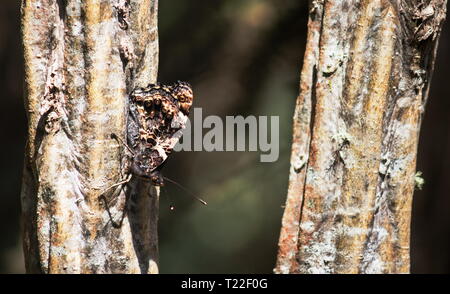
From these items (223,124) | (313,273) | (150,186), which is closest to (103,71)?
(150,186)

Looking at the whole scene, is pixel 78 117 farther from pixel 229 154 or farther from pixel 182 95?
pixel 229 154

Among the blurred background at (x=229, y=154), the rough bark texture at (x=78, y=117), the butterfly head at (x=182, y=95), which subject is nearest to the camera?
the rough bark texture at (x=78, y=117)

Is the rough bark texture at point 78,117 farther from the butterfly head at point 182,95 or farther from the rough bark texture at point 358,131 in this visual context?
the rough bark texture at point 358,131

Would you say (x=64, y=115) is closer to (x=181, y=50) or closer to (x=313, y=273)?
(x=313, y=273)

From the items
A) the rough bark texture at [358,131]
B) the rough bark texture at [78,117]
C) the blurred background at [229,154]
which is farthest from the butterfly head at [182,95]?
the blurred background at [229,154]

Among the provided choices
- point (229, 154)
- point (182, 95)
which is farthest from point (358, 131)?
point (229, 154)

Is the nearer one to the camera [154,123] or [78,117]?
[78,117]
